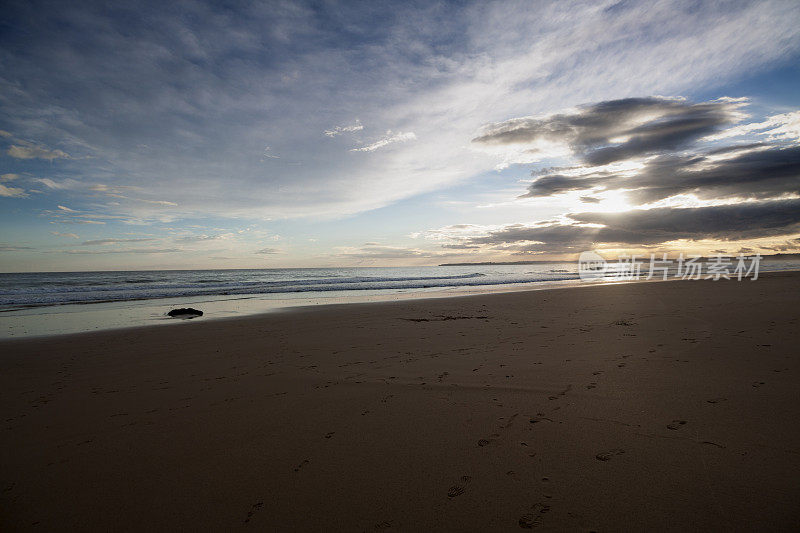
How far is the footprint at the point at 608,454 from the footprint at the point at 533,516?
89cm

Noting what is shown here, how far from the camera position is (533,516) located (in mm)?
2438

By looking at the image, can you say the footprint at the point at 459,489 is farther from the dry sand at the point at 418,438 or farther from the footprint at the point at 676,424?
the footprint at the point at 676,424

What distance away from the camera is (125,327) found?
38.0 feet

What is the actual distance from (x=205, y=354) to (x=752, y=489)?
864 centimetres

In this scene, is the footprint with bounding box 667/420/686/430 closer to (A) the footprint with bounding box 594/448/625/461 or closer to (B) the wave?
(A) the footprint with bounding box 594/448/625/461

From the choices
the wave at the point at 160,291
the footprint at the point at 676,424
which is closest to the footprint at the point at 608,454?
the footprint at the point at 676,424

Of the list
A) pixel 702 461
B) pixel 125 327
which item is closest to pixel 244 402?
pixel 702 461

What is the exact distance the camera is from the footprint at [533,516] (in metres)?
2.37

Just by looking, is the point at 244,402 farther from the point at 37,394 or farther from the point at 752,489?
the point at 752,489

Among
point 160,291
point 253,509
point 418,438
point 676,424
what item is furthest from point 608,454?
point 160,291

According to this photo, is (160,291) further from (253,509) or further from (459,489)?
(459,489)

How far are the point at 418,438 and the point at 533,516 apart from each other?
1379mm

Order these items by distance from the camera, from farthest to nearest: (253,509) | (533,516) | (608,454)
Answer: (608,454)
(253,509)
(533,516)

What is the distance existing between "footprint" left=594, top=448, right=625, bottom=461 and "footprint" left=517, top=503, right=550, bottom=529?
0.89 m
